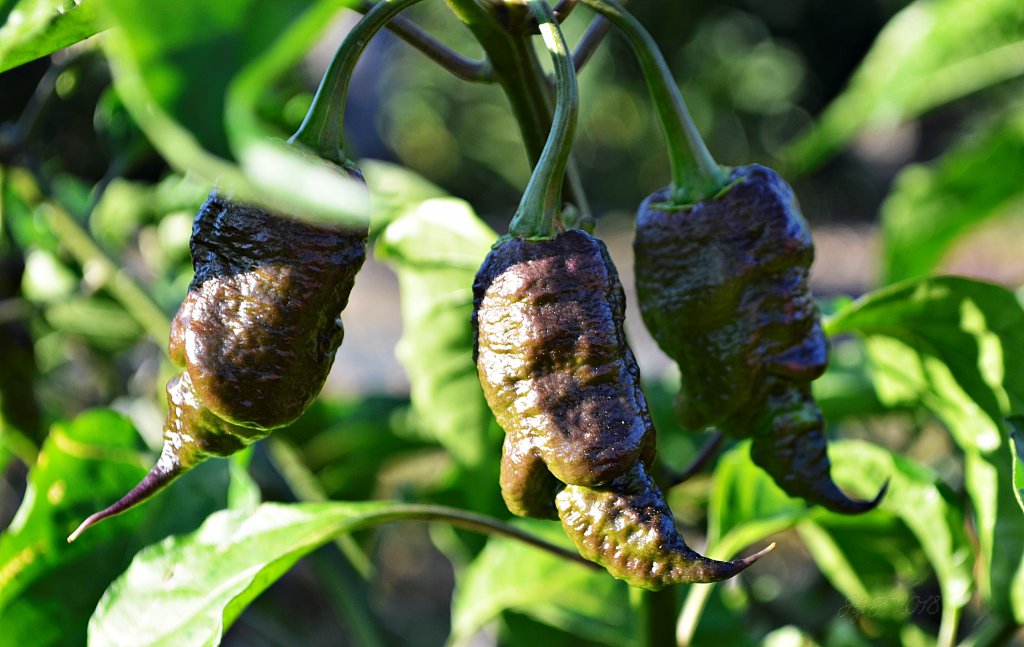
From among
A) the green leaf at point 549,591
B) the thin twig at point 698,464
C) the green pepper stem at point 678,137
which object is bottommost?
the green leaf at point 549,591

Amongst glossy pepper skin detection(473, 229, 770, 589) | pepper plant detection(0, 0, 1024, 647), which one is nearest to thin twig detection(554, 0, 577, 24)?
pepper plant detection(0, 0, 1024, 647)

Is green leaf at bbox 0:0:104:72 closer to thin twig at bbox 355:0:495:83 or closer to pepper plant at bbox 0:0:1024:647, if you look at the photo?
pepper plant at bbox 0:0:1024:647

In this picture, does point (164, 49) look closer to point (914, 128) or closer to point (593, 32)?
point (593, 32)

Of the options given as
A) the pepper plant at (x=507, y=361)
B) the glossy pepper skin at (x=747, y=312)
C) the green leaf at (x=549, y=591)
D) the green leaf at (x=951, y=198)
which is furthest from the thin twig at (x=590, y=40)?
the green leaf at (x=951, y=198)

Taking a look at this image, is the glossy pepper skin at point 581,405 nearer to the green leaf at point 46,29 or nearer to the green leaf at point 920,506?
the green leaf at point 46,29

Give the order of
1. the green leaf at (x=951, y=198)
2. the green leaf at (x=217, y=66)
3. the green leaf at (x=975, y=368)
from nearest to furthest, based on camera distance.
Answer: the green leaf at (x=217, y=66)
the green leaf at (x=975, y=368)
the green leaf at (x=951, y=198)

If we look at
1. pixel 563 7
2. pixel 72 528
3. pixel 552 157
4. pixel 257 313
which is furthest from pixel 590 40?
pixel 72 528

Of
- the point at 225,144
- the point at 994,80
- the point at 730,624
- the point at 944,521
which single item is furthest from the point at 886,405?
the point at 225,144
